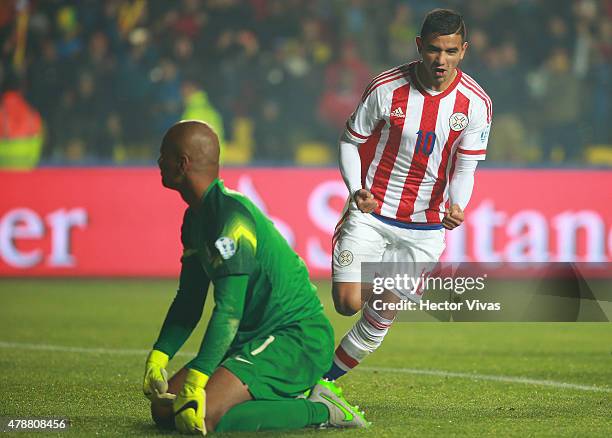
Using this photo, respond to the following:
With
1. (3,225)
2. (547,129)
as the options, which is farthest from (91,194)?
(547,129)

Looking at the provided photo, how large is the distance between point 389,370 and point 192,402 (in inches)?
116

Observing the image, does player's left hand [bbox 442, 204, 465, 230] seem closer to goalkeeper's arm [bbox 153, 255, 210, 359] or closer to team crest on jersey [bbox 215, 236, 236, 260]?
goalkeeper's arm [bbox 153, 255, 210, 359]

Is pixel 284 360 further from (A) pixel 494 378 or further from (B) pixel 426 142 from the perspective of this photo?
(A) pixel 494 378

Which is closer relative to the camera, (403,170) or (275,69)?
(403,170)

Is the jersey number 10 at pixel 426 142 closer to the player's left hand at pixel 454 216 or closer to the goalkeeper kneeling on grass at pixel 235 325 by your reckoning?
the player's left hand at pixel 454 216

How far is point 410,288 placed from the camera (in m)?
6.23

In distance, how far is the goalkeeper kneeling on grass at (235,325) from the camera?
14.9 feet

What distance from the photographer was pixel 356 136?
6.18 m

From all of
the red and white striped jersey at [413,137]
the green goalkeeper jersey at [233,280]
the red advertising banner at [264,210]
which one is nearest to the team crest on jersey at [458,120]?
the red and white striped jersey at [413,137]

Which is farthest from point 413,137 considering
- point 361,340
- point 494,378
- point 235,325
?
point 235,325

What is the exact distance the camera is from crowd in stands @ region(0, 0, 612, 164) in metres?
12.9

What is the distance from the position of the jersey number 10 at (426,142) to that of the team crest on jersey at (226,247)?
1.93m

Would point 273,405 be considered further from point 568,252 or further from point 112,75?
point 112,75

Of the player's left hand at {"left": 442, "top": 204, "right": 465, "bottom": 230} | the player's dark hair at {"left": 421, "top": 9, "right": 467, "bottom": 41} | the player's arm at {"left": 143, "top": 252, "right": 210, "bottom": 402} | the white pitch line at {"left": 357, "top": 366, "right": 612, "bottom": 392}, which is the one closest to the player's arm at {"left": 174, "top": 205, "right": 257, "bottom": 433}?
the player's arm at {"left": 143, "top": 252, "right": 210, "bottom": 402}
